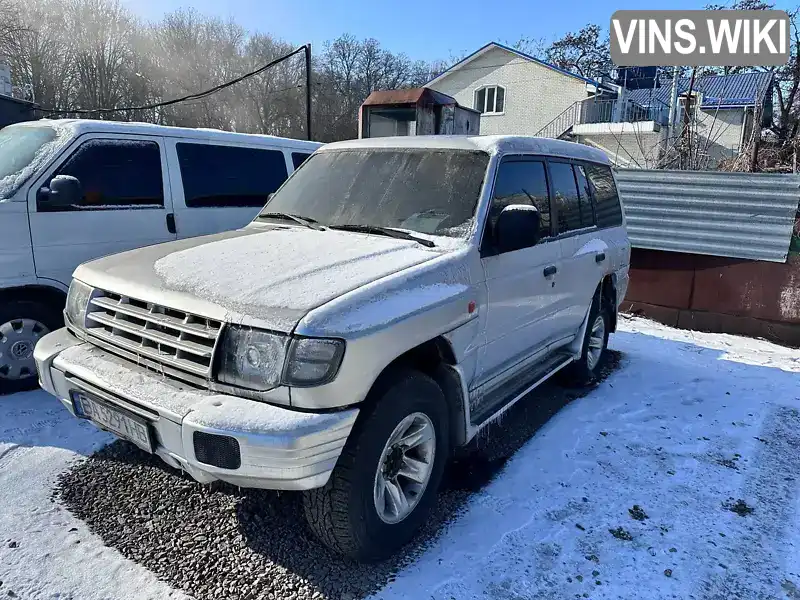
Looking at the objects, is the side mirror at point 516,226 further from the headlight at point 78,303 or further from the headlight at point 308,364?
the headlight at point 78,303

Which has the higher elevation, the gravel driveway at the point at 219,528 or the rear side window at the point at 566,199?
the rear side window at the point at 566,199

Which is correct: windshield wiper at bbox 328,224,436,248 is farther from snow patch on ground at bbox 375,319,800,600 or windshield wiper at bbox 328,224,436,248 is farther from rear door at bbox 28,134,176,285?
rear door at bbox 28,134,176,285

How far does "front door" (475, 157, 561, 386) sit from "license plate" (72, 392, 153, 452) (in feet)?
5.65

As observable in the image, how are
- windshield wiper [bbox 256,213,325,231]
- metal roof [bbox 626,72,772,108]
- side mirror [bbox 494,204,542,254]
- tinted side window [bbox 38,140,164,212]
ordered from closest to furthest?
side mirror [bbox 494,204,542,254] → windshield wiper [bbox 256,213,325,231] → tinted side window [bbox 38,140,164,212] → metal roof [bbox 626,72,772,108]

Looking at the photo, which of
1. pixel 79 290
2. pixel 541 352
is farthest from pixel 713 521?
pixel 79 290

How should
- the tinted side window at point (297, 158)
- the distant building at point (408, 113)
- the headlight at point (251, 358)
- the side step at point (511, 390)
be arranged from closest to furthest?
the headlight at point (251, 358) → the side step at point (511, 390) → the tinted side window at point (297, 158) → the distant building at point (408, 113)

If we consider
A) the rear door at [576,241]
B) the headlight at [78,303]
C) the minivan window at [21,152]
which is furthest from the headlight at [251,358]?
the minivan window at [21,152]

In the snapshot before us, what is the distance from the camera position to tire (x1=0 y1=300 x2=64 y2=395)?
4.04 meters

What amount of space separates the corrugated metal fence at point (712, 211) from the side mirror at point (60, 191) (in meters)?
5.58

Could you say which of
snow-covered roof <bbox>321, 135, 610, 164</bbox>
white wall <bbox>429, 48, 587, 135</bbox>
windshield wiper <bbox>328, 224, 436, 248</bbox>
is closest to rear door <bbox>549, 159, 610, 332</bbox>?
snow-covered roof <bbox>321, 135, 610, 164</bbox>

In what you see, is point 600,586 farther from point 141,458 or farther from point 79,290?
point 79,290

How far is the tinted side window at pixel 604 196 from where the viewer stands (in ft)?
15.4

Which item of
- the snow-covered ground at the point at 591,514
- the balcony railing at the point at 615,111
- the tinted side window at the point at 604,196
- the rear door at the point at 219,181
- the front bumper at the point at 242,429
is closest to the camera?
the front bumper at the point at 242,429

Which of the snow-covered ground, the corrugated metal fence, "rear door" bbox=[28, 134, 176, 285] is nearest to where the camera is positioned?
the snow-covered ground
